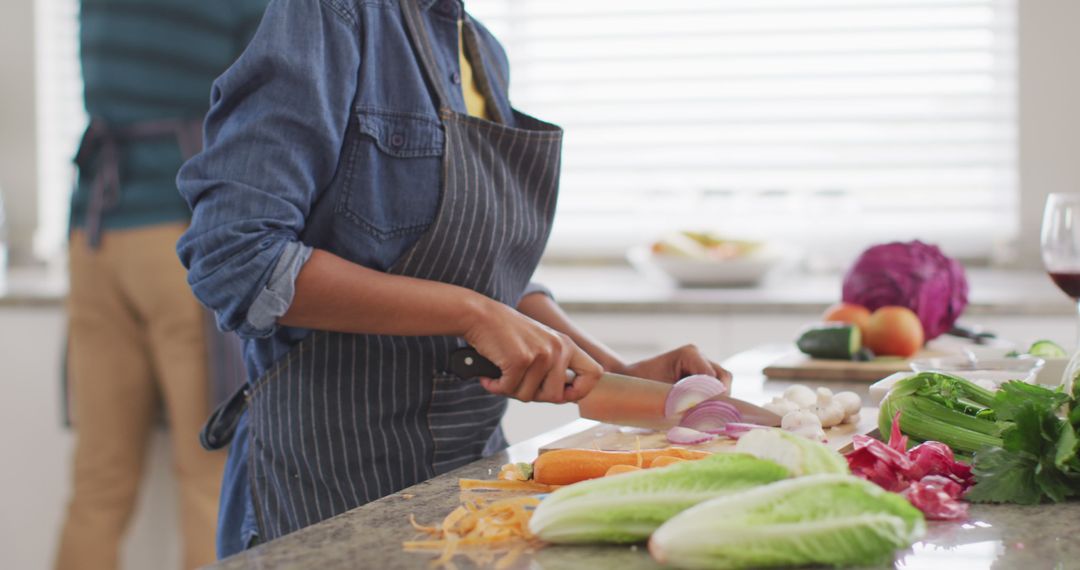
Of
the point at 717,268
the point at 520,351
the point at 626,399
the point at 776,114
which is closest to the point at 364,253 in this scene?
the point at 520,351

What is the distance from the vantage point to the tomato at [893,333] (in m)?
1.82

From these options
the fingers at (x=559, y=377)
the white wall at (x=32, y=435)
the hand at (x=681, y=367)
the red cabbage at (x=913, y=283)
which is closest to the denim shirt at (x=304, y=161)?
the fingers at (x=559, y=377)

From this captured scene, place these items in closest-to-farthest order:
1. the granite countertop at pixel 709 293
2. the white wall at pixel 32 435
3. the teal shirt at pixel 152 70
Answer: the teal shirt at pixel 152 70 → the granite countertop at pixel 709 293 → the white wall at pixel 32 435

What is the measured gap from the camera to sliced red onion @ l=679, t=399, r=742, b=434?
1226 millimetres

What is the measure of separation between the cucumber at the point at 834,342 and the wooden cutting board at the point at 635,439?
0.46 m

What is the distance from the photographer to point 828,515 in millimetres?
741

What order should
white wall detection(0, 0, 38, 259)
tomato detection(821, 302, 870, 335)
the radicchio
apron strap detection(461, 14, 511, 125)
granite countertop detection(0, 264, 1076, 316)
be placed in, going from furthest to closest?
white wall detection(0, 0, 38, 259) → granite countertop detection(0, 264, 1076, 316) → tomato detection(821, 302, 870, 335) → apron strap detection(461, 14, 511, 125) → the radicchio

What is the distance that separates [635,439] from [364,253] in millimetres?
354

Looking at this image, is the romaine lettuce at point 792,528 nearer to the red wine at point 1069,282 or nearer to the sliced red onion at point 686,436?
the sliced red onion at point 686,436

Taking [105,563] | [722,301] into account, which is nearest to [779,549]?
Result: [722,301]

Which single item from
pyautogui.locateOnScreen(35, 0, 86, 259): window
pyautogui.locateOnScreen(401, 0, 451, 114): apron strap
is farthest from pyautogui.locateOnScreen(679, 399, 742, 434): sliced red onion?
pyautogui.locateOnScreen(35, 0, 86, 259): window

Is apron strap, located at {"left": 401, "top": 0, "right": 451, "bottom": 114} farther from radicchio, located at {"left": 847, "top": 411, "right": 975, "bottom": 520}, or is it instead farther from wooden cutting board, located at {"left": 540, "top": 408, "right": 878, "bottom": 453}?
radicchio, located at {"left": 847, "top": 411, "right": 975, "bottom": 520}

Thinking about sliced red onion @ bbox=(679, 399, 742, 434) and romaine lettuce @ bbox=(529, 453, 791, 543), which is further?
sliced red onion @ bbox=(679, 399, 742, 434)

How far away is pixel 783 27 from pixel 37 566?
2.39m
